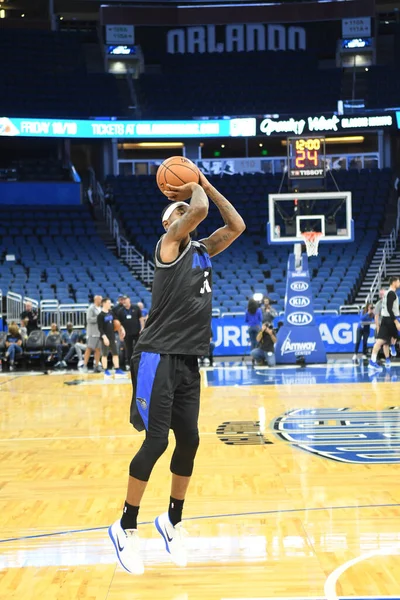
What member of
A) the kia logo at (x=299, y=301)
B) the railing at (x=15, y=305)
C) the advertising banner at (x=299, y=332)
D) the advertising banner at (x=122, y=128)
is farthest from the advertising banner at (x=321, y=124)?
the railing at (x=15, y=305)

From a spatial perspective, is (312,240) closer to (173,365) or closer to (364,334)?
(364,334)

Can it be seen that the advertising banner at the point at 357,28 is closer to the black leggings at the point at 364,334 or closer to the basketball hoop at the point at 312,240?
the basketball hoop at the point at 312,240

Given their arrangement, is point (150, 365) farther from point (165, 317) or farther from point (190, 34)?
point (190, 34)

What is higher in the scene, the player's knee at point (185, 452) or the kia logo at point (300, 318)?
the player's knee at point (185, 452)

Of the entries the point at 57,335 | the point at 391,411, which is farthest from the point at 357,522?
the point at 57,335

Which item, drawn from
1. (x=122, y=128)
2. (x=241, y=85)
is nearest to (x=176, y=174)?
(x=122, y=128)

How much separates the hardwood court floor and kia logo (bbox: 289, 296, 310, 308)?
9189mm

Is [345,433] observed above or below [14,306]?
below

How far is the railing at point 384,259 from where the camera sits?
2383 centimetres

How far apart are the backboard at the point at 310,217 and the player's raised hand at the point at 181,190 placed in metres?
15.7

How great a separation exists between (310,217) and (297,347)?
3662mm

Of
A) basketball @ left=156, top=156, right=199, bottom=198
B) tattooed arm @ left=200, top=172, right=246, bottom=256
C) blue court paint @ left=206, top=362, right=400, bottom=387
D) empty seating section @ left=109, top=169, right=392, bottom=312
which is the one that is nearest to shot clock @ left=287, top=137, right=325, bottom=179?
empty seating section @ left=109, top=169, right=392, bottom=312

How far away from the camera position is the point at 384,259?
2514 cm

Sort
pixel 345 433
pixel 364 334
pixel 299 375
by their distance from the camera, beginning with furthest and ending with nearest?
pixel 364 334 < pixel 299 375 < pixel 345 433
